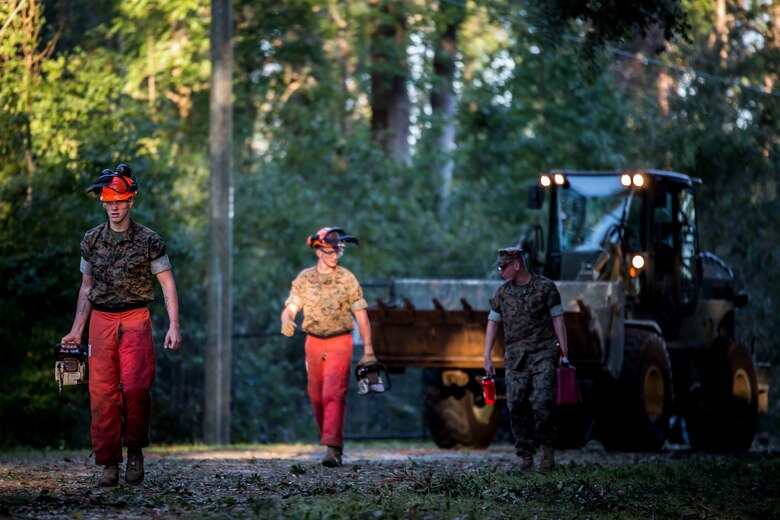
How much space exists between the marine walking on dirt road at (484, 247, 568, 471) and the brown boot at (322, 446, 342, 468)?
5.22 ft

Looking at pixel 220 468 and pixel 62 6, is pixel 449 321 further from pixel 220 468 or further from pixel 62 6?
pixel 62 6

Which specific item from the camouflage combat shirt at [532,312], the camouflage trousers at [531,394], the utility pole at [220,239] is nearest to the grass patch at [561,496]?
the camouflage trousers at [531,394]

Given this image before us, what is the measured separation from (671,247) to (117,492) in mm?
10390

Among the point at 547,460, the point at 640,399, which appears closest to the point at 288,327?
the point at 547,460

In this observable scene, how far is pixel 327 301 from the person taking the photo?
14.2 metres

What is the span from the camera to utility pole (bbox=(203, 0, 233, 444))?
2158 centimetres

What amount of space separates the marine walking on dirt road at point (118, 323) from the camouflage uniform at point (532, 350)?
366 centimetres

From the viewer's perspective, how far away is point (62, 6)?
23359mm

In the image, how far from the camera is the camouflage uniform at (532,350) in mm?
13773

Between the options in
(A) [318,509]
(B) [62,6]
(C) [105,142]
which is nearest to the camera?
(A) [318,509]

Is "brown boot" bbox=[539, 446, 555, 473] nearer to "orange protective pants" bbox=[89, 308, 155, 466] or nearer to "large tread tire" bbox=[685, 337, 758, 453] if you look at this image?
"orange protective pants" bbox=[89, 308, 155, 466]

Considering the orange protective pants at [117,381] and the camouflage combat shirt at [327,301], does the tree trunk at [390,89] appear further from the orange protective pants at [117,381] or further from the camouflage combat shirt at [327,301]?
the orange protective pants at [117,381]

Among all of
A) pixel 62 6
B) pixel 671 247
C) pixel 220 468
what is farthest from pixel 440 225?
pixel 220 468

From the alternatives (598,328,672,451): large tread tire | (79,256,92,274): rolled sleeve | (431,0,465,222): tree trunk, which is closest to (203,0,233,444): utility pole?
(598,328,672,451): large tread tire
